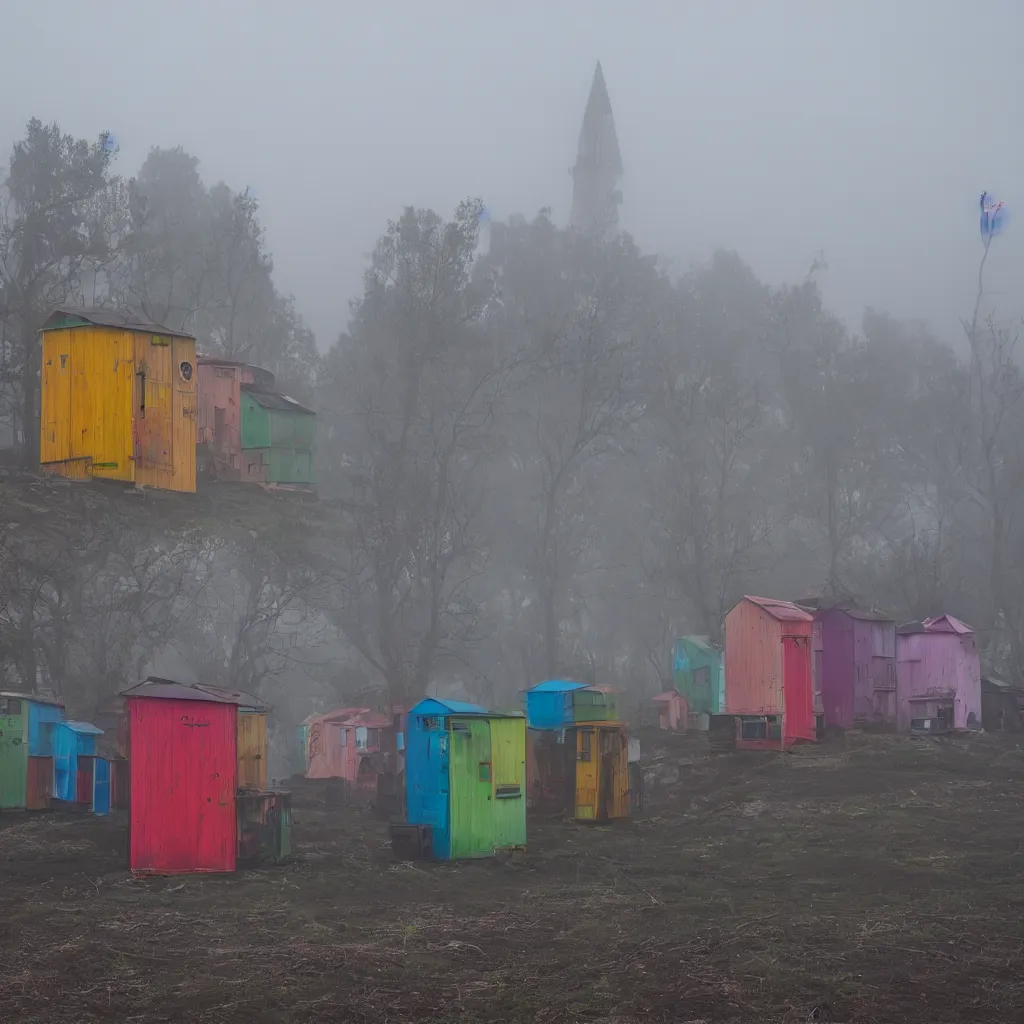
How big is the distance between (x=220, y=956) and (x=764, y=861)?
30.1 feet

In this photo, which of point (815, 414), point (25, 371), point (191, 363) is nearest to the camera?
point (191, 363)

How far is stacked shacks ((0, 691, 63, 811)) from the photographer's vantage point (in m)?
21.0

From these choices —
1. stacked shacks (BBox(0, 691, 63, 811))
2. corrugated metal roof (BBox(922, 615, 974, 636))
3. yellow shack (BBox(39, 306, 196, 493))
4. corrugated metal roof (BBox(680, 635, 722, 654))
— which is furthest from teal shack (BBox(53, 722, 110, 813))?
corrugated metal roof (BBox(922, 615, 974, 636))

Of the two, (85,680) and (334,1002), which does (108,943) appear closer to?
(334,1002)

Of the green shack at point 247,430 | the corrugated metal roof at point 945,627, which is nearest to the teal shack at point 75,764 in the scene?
the green shack at point 247,430

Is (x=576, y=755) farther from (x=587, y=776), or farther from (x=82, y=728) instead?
(x=82, y=728)

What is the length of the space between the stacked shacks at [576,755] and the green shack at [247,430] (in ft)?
22.6

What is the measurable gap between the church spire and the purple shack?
53.0m

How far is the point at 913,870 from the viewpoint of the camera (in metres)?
17.5

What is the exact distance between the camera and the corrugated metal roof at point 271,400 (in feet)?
86.4

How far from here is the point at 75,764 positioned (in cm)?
2172

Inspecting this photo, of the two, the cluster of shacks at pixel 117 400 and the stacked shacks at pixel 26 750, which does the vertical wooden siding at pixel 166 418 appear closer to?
the cluster of shacks at pixel 117 400

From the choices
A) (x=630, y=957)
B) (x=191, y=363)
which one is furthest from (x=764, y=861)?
(x=191, y=363)

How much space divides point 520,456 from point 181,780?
3368cm
